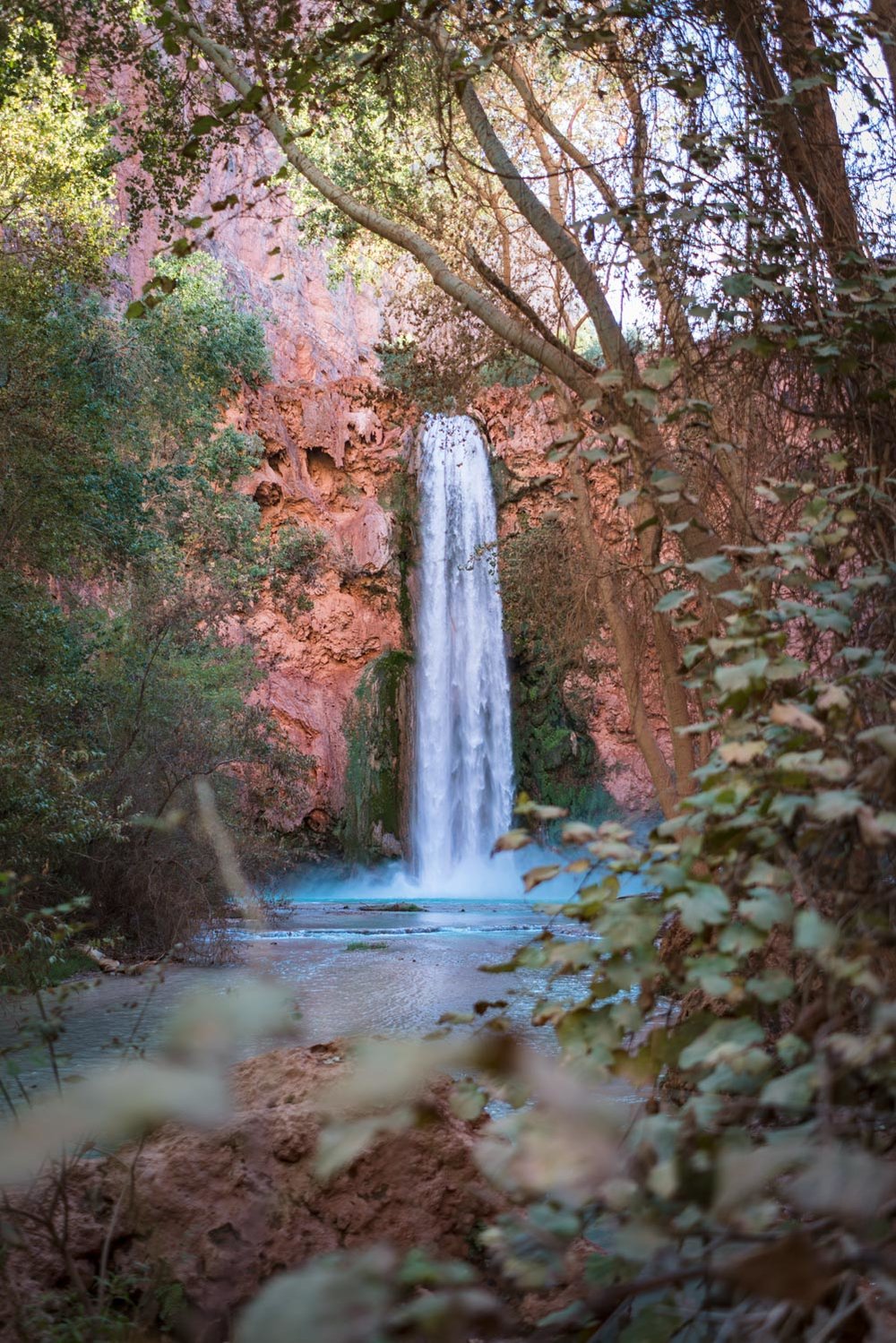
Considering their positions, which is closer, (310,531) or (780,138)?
(780,138)

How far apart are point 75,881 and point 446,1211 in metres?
7.96

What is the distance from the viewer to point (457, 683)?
23922 millimetres

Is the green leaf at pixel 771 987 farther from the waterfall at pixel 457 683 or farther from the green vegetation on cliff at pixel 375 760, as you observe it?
the green vegetation on cliff at pixel 375 760

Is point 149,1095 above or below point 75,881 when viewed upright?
above

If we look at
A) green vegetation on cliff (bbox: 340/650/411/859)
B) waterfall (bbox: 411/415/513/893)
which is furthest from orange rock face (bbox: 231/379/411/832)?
waterfall (bbox: 411/415/513/893)

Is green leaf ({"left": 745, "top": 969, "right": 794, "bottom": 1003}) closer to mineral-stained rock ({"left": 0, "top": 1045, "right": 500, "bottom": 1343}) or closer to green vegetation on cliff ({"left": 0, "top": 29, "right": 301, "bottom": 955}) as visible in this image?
mineral-stained rock ({"left": 0, "top": 1045, "right": 500, "bottom": 1343})

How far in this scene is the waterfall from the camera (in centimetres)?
2312

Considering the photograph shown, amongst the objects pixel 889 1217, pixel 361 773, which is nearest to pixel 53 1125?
pixel 889 1217

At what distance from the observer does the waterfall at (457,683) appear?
2312 cm

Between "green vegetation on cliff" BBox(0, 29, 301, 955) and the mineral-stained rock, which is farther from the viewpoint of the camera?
"green vegetation on cliff" BBox(0, 29, 301, 955)

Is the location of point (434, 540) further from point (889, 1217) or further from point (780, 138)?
point (889, 1217)

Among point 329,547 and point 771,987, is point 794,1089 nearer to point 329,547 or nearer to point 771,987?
point 771,987

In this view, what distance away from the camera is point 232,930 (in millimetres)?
12078

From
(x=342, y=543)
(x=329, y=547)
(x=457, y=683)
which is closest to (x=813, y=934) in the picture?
(x=457, y=683)
